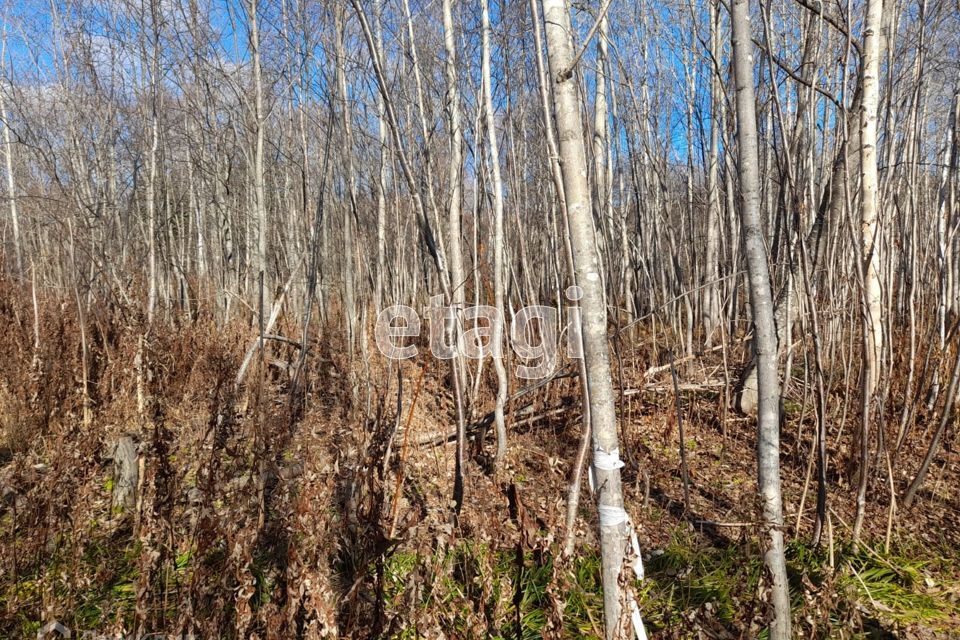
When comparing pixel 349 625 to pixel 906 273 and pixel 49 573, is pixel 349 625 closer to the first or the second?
pixel 49 573

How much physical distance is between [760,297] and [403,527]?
5.27 feet

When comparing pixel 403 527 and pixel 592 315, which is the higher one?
pixel 592 315

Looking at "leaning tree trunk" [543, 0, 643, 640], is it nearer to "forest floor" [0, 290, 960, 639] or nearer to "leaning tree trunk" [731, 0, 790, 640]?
"forest floor" [0, 290, 960, 639]

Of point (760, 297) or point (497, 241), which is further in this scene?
point (497, 241)

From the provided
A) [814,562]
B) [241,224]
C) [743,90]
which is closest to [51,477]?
[743,90]

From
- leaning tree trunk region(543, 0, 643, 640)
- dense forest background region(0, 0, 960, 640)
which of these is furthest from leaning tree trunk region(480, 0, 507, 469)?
leaning tree trunk region(543, 0, 643, 640)

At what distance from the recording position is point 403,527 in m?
2.20

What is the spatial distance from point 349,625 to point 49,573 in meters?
1.21

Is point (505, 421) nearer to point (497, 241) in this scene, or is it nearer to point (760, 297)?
point (497, 241)

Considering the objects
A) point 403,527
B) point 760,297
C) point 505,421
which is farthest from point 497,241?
point 760,297

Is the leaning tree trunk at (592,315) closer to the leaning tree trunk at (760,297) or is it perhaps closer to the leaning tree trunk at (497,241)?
the leaning tree trunk at (760,297)

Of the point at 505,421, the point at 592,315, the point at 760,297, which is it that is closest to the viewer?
the point at 592,315

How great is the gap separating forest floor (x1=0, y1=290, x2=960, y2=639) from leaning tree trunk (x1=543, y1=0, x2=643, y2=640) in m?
0.25

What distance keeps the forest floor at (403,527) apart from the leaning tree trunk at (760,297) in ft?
0.38
